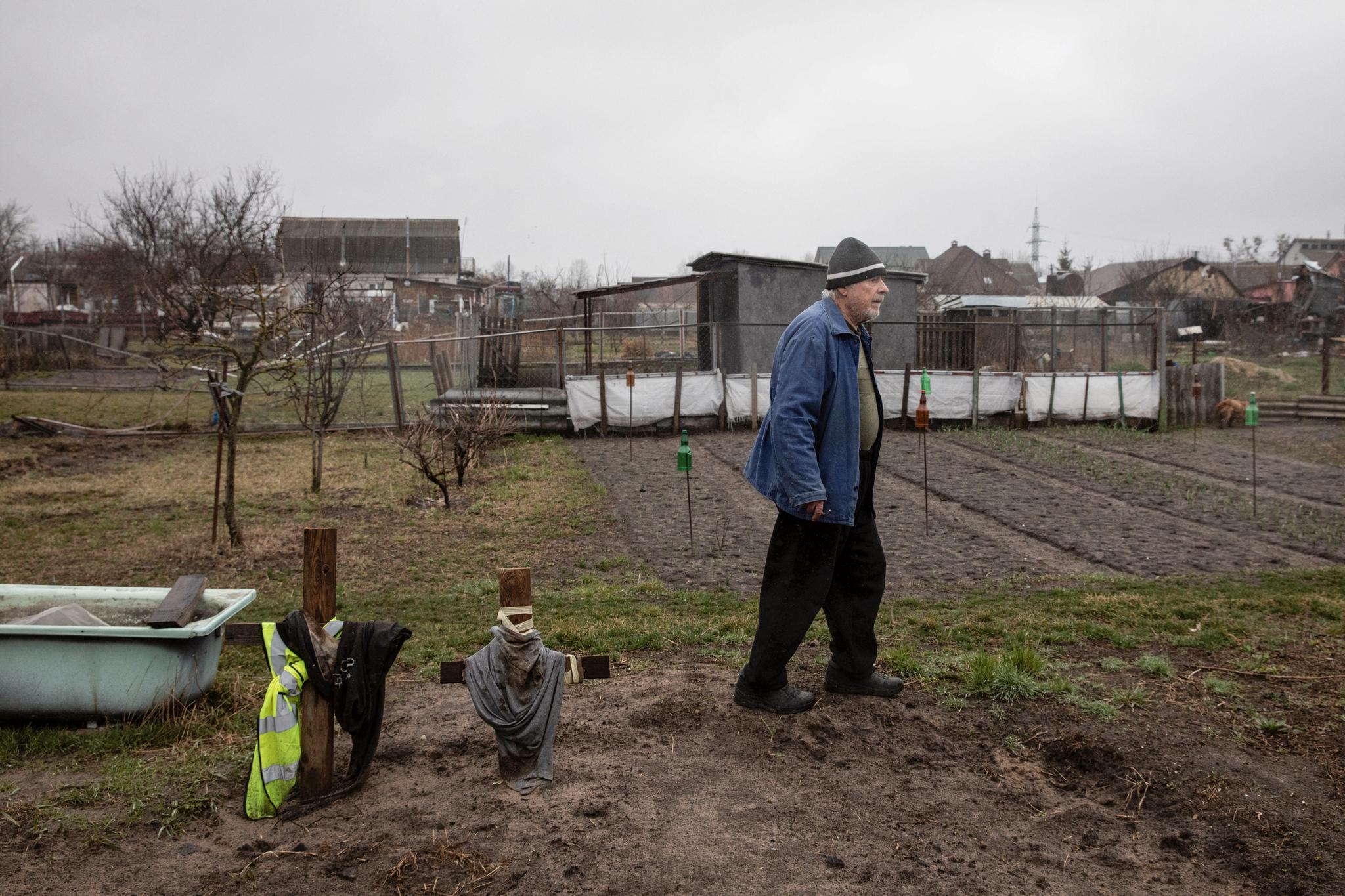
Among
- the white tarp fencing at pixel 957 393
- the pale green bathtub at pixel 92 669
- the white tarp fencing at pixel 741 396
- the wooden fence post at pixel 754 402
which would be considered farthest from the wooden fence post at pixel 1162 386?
the pale green bathtub at pixel 92 669

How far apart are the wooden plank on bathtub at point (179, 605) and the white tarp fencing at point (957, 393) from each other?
14944 mm

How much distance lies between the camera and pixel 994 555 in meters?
8.71

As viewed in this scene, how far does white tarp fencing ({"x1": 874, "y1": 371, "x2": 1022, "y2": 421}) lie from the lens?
18.6 meters

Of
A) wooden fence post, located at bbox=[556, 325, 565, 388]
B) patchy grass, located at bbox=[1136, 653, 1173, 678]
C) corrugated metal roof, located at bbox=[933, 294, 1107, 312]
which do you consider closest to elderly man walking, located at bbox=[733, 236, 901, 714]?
patchy grass, located at bbox=[1136, 653, 1173, 678]

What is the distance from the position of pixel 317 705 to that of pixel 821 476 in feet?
7.03

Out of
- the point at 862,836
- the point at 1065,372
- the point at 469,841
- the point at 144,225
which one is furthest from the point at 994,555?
the point at 144,225

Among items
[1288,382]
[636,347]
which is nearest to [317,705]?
[636,347]

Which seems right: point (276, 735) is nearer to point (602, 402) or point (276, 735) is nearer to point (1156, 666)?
point (1156, 666)

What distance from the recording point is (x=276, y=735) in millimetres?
3602

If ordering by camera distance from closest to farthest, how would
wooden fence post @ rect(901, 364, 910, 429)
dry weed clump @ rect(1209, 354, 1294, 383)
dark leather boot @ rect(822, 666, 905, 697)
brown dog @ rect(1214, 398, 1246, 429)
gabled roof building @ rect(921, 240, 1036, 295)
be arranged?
dark leather boot @ rect(822, 666, 905, 697)
wooden fence post @ rect(901, 364, 910, 429)
brown dog @ rect(1214, 398, 1246, 429)
dry weed clump @ rect(1209, 354, 1294, 383)
gabled roof building @ rect(921, 240, 1036, 295)

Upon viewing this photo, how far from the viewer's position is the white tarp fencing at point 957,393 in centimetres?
1856

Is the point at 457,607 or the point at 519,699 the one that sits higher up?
the point at 519,699

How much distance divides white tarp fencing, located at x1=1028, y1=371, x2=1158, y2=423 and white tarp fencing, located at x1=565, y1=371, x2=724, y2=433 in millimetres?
6091

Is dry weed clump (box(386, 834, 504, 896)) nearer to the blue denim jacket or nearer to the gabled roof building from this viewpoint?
the blue denim jacket
